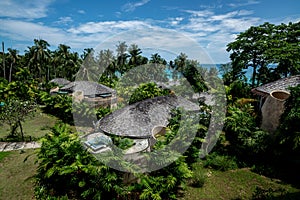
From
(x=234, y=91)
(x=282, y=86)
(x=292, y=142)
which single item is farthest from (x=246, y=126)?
(x=234, y=91)

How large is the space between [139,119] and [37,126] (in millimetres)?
10002

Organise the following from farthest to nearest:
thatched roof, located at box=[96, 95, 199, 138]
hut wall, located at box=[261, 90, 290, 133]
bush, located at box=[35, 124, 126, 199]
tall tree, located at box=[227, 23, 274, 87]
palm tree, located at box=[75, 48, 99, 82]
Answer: palm tree, located at box=[75, 48, 99, 82] → tall tree, located at box=[227, 23, 274, 87] → thatched roof, located at box=[96, 95, 199, 138] → hut wall, located at box=[261, 90, 290, 133] → bush, located at box=[35, 124, 126, 199]

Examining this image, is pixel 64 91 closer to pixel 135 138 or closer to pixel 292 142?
pixel 135 138

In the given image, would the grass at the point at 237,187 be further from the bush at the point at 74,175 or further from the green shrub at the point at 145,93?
the green shrub at the point at 145,93

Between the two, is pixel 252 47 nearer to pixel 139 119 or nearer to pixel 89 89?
pixel 139 119

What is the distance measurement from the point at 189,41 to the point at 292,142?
22.6 ft

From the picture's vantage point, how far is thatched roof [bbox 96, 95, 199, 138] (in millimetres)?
10578

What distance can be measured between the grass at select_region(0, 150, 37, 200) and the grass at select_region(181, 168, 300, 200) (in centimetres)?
579

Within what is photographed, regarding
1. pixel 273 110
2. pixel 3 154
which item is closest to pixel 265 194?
pixel 273 110

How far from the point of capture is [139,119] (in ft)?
36.7

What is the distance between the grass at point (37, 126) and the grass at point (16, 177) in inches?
149

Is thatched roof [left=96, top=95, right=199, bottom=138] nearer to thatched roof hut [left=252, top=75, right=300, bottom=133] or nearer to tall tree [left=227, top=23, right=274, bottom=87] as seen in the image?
thatched roof hut [left=252, top=75, right=300, bottom=133]

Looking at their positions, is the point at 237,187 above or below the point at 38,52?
below

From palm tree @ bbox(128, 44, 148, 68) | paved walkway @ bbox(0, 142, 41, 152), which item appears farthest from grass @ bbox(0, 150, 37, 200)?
palm tree @ bbox(128, 44, 148, 68)
